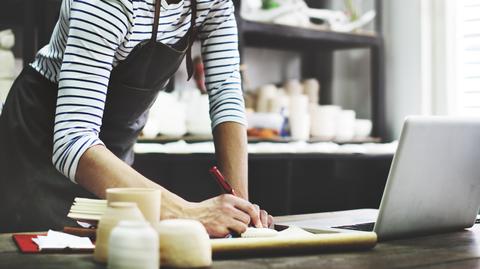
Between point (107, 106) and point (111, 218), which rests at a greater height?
point (107, 106)

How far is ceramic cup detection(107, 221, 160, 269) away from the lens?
3.19 ft

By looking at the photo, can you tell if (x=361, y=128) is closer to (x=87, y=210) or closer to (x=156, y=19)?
(x=156, y=19)

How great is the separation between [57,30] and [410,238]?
3.28 feet

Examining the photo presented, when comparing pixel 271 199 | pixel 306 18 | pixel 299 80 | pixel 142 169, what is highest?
pixel 306 18

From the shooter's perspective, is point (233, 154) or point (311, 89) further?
point (311, 89)

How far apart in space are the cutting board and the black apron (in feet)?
2.66

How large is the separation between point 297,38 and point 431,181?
260cm

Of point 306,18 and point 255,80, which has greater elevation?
point 306,18

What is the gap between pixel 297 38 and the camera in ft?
13.0

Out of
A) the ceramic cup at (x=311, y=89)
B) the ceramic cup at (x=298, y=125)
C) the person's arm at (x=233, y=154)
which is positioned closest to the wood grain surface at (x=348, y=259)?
the person's arm at (x=233, y=154)

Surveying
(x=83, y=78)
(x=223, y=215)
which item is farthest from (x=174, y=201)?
(x=83, y=78)

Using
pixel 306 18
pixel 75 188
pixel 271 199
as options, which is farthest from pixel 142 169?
pixel 306 18

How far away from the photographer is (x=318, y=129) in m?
4.07

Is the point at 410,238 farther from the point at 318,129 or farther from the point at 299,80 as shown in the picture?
the point at 299,80
